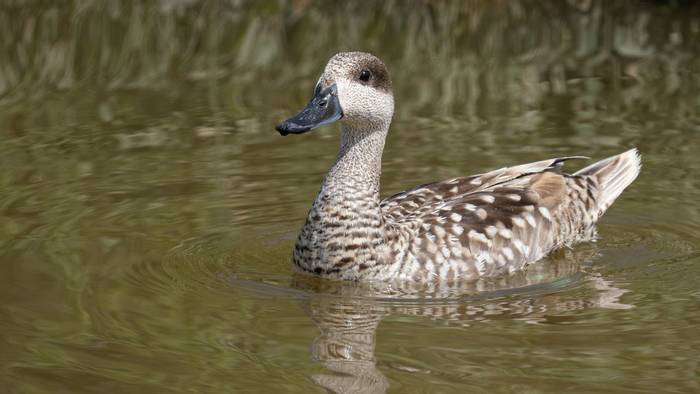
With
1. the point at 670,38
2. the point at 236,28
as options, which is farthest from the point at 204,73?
the point at 670,38

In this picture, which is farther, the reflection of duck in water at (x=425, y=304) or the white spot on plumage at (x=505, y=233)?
the white spot on plumage at (x=505, y=233)

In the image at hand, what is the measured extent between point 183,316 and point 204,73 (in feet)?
22.3

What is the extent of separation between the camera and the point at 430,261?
9047 mm

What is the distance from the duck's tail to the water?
0.20 metres

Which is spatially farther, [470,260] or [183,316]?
[470,260]

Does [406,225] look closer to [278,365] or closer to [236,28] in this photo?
[278,365]

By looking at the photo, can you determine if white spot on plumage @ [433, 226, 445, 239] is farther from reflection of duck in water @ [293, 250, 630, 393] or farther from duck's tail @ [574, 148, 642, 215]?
duck's tail @ [574, 148, 642, 215]

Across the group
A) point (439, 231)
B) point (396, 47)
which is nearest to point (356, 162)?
point (439, 231)

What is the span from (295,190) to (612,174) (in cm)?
241

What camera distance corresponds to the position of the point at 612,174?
10734 millimetres

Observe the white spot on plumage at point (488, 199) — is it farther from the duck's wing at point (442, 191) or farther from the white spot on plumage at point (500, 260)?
the white spot on plumage at point (500, 260)

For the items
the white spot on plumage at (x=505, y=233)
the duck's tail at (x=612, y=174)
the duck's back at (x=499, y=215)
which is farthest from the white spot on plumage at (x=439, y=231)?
the duck's tail at (x=612, y=174)

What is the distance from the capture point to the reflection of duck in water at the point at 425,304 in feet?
25.8

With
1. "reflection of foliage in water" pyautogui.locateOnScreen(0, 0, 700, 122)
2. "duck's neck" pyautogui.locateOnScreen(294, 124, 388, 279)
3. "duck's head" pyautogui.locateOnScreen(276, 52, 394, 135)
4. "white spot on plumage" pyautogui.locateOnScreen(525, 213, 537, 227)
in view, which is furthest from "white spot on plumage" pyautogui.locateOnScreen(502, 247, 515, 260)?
"reflection of foliage in water" pyautogui.locateOnScreen(0, 0, 700, 122)
